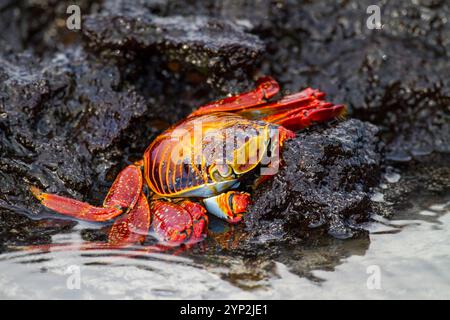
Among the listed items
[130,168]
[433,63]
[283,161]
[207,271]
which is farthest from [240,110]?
[433,63]

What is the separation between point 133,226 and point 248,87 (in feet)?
4.92

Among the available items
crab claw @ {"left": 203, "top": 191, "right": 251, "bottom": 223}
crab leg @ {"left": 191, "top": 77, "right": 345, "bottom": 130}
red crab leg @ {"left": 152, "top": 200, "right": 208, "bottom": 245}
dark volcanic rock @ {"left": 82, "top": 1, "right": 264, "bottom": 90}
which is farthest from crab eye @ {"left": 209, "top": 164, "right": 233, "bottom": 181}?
dark volcanic rock @ {"left": 82, "top": 1, "right": 264, "bottom": 90}

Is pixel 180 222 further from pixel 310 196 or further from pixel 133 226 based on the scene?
pixel 310 196

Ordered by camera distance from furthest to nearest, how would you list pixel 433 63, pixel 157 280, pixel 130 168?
pixel 433 63 → pixel 130 168 → pixel 157 280

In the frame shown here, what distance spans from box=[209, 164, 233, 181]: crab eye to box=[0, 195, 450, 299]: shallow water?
49 centimetres

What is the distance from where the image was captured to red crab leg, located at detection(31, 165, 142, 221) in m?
4.07

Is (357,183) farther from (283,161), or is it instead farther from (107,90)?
(107,90)

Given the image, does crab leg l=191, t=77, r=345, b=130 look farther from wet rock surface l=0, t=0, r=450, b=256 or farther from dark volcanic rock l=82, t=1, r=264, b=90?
dark volcanic rock l=82, t=1, r=264, b=90

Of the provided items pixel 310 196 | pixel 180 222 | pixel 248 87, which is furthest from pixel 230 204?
pixel 248 87

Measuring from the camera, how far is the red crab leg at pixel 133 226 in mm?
3957

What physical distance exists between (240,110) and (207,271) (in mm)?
1214

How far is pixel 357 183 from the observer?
4.11 m

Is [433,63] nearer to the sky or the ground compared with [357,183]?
nearer to the sky

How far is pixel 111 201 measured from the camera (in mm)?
4117
